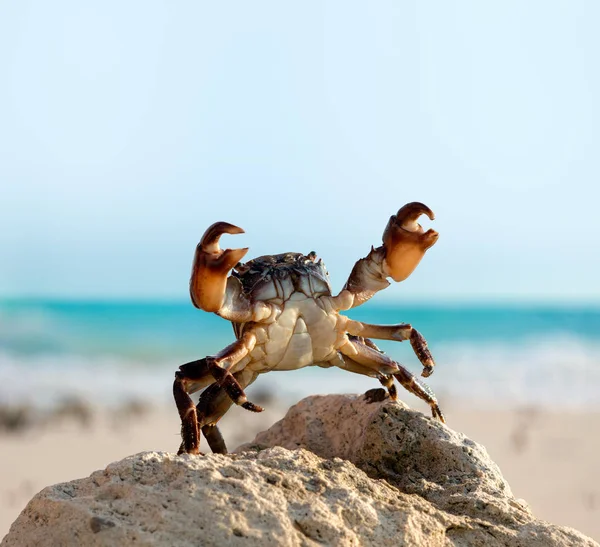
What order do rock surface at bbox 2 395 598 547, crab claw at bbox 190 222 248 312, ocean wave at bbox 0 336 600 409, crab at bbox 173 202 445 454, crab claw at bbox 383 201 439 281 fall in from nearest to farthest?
rock surface at bbox 2 395 598 547
crab claw at bbox 190 222 248 312
crab at bbox 173 202 445 454
crab claw at bbox 383 201 439 281
ocean wave at bbox 0 336 600 409

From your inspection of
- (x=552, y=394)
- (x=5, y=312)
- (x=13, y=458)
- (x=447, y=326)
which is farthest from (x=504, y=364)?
(x=5, y=312)

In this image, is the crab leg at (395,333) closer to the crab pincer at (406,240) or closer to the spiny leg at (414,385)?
the spiny leg at (414,385)

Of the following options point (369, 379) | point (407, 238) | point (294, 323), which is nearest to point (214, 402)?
point (294, 323)

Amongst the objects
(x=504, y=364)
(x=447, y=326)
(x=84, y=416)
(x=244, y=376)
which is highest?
(x=447, y=326)

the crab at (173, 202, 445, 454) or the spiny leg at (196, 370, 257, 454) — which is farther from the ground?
the crab at (173, 202, 445, 454)

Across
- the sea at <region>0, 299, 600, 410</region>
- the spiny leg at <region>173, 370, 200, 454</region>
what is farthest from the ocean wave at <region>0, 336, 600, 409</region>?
the spiny leg at <region>173, 370, 200, 454</region>

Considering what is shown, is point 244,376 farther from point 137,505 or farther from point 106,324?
point 106,324

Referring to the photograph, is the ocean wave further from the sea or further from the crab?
the crab

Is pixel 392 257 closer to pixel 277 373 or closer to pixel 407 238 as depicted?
pixel 407 238
